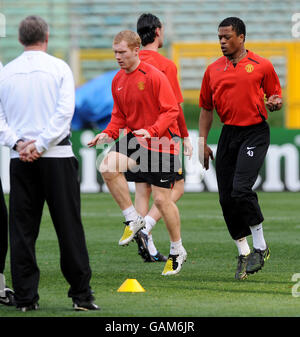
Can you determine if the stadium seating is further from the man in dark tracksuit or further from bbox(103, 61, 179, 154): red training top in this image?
the man in dark tracksuit

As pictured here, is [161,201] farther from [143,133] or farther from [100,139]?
[143,133]

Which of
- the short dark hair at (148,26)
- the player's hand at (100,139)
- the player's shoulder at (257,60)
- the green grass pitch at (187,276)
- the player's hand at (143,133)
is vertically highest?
the short dark hair at (148,26)

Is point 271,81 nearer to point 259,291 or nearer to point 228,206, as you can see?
point 228,206

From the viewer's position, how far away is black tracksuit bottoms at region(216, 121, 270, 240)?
696cm

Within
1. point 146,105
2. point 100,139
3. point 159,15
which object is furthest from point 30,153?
point 159,15

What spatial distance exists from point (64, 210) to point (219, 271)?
8.47 feet

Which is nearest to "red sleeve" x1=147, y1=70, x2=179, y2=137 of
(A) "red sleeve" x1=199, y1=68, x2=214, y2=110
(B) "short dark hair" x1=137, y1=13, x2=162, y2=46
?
(A) "red sleeve" x1=199, y1=68, x2=214, y2=110

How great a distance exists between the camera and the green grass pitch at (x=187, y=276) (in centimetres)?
550

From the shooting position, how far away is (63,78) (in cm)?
520

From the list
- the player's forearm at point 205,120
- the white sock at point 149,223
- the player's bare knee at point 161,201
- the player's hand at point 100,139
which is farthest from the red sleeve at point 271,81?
the white sock at point 149,223

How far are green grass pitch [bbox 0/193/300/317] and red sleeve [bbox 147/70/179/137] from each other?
1265 mm

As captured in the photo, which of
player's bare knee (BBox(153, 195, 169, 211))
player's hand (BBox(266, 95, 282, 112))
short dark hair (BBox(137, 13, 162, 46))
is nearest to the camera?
player's hand (BBox(266, 95, 282, 112))

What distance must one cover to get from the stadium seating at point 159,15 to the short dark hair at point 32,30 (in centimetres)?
1837

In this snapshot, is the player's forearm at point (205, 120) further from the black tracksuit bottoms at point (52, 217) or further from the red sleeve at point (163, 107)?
the black tracksuit bottoms at point (52, 217)
